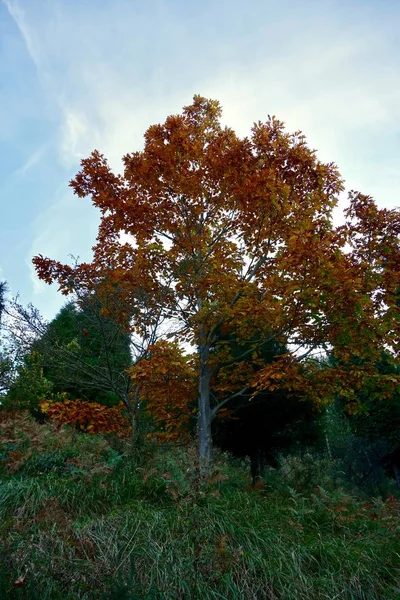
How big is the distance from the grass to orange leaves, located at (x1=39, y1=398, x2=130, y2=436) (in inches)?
30.0

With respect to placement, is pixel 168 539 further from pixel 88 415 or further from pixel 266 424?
pixel 266 424

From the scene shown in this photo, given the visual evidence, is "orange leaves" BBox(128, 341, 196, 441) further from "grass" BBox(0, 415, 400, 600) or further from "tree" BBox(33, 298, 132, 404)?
"grass" BBox(0, 415, 400, 600)

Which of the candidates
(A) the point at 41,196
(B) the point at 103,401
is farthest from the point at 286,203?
(B) the point at 103,401

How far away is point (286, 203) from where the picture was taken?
6.81 meters

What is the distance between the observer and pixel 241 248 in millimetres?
7891

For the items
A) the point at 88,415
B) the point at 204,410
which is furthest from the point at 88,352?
the point at 204,410

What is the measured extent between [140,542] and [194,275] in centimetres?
440

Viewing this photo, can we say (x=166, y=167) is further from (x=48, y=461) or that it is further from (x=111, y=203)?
(x=48, y=461)

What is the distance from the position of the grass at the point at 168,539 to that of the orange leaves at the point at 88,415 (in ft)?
2.50

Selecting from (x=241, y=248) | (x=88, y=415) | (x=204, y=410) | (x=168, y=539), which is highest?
(x=241, y=248)

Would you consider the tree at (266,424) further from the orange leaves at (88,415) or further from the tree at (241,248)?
the orange leaves at (88,415)

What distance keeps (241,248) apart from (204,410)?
10.6 ft

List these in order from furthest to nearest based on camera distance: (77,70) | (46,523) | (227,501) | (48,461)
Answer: (77,70)
(48,461)
(227,501)
(46,523)

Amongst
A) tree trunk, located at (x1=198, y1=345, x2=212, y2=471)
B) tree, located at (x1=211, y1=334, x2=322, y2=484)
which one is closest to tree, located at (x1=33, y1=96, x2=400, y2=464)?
tree trunk, located at (x1=198, y1=345, x2=212, y2=471)
